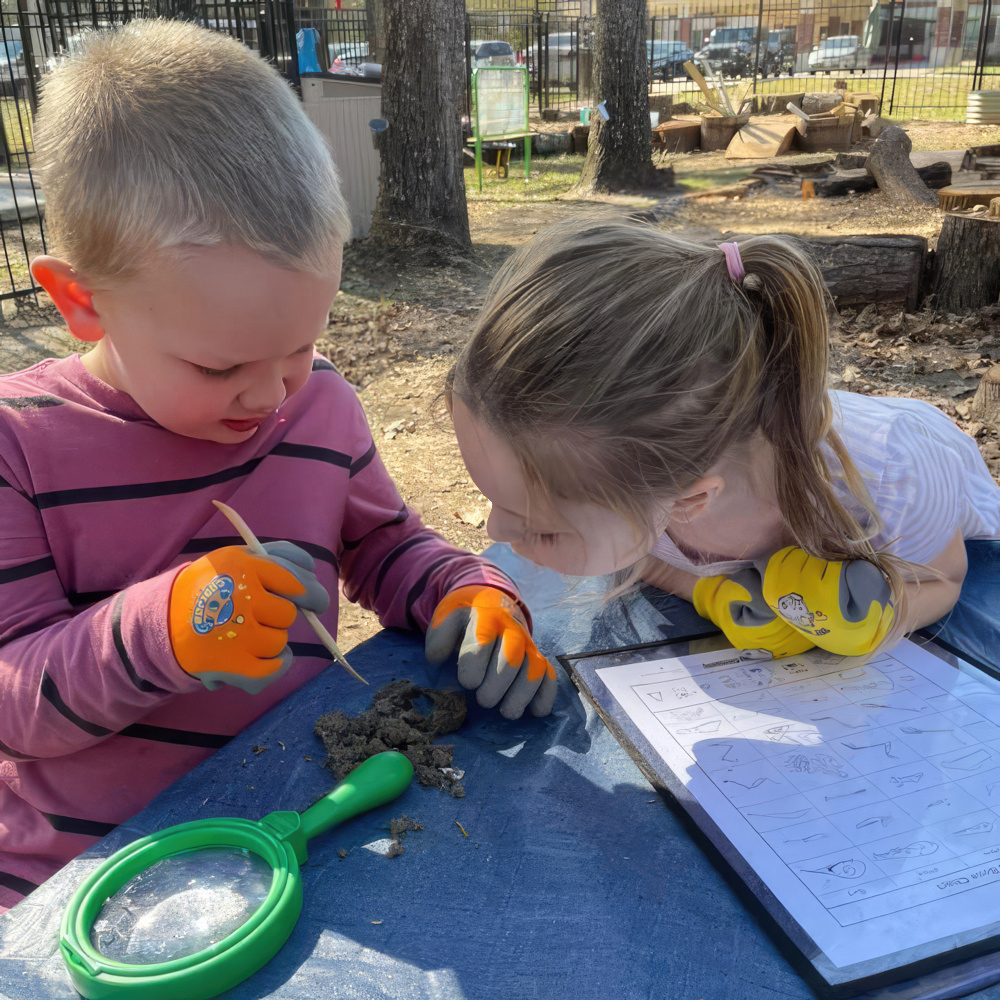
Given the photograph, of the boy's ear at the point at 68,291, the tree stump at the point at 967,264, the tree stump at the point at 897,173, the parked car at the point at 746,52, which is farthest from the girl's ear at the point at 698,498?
the parked car at the point at 746,52

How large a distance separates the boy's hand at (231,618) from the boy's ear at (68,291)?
33cm

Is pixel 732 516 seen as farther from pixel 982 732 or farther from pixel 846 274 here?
pixel 846 274

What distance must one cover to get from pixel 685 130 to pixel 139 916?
10564mm

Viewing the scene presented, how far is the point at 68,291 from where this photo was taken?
997 millimetres

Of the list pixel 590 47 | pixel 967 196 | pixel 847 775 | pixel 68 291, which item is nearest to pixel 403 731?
pixel 847 775

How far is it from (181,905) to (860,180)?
7618 millimetres

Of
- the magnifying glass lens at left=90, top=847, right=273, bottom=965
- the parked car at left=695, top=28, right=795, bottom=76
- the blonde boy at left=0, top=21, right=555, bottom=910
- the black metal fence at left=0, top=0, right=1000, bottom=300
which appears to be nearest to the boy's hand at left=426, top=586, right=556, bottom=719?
the blonde boy at left=0, top=21, right=555, bottom=910

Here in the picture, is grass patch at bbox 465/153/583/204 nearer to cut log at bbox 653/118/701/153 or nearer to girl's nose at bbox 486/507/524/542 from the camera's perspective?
cut log at bbox 653/118/701/153

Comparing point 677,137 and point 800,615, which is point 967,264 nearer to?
point 800,615

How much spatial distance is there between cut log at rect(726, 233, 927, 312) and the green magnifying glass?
12.7 feet

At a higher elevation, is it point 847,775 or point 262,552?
point 262,552

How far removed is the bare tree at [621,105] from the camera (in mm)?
7852

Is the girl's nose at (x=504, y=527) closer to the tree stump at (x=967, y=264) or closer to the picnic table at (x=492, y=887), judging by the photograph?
the picnic table at (x=492, y=887)

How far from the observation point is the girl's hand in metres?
1.32
